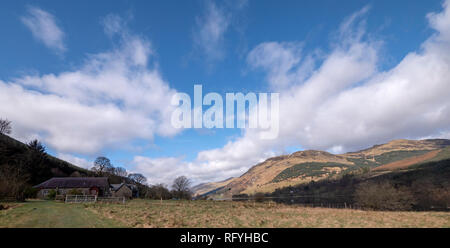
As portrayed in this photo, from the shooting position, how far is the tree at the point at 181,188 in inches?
3830

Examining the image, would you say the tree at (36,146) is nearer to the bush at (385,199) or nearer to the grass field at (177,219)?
the grass field at (177,219)

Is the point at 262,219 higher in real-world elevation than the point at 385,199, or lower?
higher

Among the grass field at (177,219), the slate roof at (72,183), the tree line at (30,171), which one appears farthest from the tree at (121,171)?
the grass field at (177,219)

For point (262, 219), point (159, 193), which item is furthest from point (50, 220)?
point (159, 193)

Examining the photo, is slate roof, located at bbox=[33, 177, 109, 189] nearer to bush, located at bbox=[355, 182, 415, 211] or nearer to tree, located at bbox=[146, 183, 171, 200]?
tree, located at bbox=[146, 183, 171, 200]

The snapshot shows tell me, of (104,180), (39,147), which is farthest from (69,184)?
(39,147)

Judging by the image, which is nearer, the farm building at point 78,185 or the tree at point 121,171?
the farm building at point 78,185

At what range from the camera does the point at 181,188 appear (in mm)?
104875

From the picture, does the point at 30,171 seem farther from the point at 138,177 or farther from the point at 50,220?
the point at 50,220

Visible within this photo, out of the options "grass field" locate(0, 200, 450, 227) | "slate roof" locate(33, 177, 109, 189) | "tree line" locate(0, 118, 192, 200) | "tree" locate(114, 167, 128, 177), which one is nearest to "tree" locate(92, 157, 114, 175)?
"tree line" locate(0, 118, 192, 200)
